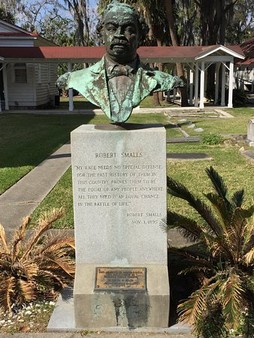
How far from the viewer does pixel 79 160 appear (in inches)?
147

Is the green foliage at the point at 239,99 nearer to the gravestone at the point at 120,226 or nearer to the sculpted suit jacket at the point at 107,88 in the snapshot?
the sculpted suit jacket at the point at 107,88

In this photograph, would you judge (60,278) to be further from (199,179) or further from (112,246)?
(199,179)

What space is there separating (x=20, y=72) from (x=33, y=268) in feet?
77.3

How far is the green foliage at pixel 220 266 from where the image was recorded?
351 centimetres

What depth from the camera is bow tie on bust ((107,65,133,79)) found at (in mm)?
3820

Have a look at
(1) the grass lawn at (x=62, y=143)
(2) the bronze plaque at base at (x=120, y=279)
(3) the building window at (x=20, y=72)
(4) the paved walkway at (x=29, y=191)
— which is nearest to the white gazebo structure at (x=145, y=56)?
(3) the building window at (x=20, y=72)

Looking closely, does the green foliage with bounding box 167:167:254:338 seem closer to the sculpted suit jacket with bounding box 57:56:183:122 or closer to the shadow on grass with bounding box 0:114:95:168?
the sculpted suit jacket with bounding box 57:56:183:122

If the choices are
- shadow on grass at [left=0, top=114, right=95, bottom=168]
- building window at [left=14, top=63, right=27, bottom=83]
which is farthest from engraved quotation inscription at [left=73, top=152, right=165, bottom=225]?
building window at [left=14, top=63, right=27, bottom=83]

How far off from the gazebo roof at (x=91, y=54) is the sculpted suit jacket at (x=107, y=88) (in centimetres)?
2082

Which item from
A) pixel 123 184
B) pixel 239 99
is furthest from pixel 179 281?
pixel 239 99

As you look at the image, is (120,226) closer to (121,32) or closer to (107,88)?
(107,88)

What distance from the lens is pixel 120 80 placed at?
12.6 feet

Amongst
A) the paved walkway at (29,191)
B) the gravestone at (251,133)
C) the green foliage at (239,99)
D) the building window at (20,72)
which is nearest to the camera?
the paved walkway at (29,191)

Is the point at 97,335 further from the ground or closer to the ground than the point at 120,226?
closer to the ground
